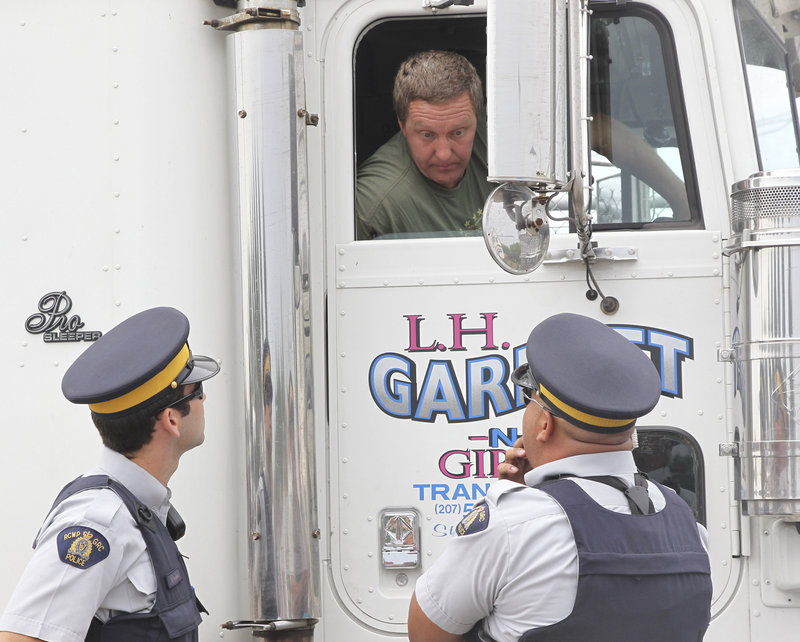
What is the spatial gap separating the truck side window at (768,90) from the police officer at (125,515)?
1514 mm

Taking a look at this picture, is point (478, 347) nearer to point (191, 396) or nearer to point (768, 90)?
point (191, 396)

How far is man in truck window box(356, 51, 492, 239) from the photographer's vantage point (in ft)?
9.51

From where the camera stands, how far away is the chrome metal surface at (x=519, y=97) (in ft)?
7.34

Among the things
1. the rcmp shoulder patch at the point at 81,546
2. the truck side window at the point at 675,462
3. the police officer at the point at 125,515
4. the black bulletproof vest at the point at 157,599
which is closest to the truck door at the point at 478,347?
the truck side window at the point at 675,462

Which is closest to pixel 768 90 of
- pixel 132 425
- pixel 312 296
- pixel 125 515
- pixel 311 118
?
pixel 311 118

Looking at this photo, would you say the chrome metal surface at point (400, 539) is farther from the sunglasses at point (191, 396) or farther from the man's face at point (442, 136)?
Result: the man's face at point (442, 136)

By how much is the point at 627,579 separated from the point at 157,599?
82 centimetres

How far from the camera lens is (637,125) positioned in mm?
2879

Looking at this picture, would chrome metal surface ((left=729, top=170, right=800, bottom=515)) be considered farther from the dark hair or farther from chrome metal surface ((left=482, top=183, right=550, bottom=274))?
the dark hair

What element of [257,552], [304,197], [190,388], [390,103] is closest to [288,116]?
[304,197]

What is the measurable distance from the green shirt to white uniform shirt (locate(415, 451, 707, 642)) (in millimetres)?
1100

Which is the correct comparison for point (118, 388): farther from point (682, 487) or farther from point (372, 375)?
point (682, 487)

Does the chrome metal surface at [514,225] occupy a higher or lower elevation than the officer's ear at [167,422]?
higher

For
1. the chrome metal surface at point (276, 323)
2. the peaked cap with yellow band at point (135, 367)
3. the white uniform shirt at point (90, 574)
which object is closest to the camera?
the white uniform shirt at point (90, 574)
